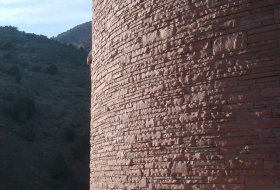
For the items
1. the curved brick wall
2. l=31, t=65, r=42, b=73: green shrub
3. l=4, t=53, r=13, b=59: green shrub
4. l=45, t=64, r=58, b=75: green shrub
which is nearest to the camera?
the curved brick wall

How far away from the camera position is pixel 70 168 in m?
24.1

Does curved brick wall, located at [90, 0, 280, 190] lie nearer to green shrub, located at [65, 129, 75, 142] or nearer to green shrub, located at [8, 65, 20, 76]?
green shrub, located at [65, 129, 75, 142]

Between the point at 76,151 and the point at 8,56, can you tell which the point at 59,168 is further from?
the point at 8,56

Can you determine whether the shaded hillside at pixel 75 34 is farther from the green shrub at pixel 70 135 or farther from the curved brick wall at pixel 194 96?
the curved brick wall at pixel 194 96

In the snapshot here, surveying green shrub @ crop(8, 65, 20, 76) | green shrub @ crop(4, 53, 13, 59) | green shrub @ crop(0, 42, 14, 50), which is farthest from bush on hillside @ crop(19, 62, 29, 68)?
green shrub @ crop(0, 42, 14, 50)

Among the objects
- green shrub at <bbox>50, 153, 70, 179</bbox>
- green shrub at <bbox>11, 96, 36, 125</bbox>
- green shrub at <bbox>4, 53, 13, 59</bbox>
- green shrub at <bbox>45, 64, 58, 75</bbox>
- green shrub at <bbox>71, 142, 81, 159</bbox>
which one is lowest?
green shrub at <bbox>50, 153, 70, 179</bbox>

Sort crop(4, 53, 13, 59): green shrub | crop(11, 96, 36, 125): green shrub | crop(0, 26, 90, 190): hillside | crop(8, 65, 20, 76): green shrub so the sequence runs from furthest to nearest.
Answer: crop(4, 53, 13, 59): green shrub → crop(8, 65, 20, 76): green shrub → crop(11, 96, 36, 125): green shrub → crop(0, 26, 90, 190): hillside

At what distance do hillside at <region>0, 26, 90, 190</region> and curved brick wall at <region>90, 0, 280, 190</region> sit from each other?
17.2 metres

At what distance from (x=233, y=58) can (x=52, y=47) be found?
41898mm

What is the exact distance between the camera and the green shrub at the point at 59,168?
72.5 ft

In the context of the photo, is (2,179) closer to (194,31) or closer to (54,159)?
(54,159)

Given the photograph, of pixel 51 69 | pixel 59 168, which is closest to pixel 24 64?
pixel 51 69

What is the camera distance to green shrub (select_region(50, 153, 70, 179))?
22.1 m

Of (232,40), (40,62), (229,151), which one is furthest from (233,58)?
(40,62)
